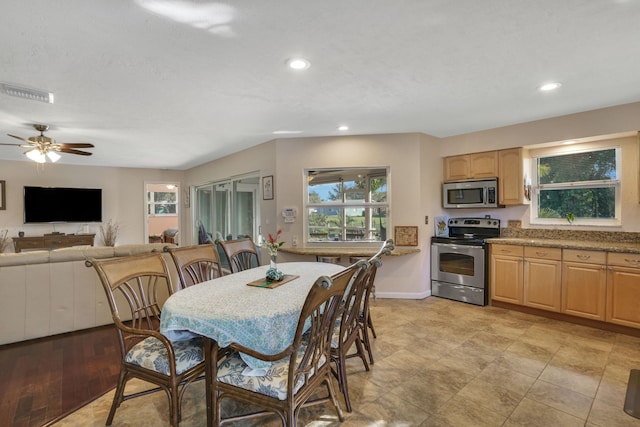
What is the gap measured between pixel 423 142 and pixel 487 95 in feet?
4.67

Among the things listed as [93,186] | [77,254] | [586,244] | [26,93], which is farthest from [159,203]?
[586,244]

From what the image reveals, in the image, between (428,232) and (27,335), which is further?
(428,232)

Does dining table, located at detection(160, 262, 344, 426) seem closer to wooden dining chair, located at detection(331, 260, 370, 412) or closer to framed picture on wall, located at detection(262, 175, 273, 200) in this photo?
wooden dining chair, located at detection(331, 260, 370, 412)

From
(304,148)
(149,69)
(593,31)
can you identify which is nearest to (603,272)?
(593,31)

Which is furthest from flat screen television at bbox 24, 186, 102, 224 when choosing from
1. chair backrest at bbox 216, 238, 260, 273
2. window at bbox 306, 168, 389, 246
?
chair backrest at bbox 216, 238, 260, 273

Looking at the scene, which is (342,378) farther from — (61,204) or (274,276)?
(61,204)

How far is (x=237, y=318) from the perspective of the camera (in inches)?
60.1

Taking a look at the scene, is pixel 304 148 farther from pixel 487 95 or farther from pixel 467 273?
pixel 467 273

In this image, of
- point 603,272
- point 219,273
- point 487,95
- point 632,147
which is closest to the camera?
point 219,273

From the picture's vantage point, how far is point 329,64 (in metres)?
2.27

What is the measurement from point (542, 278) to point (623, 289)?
67cm

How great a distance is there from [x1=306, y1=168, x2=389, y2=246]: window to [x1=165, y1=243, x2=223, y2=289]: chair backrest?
2.02 m

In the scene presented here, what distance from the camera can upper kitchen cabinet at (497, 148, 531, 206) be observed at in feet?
12.9

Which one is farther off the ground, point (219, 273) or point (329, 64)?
point (329, 64)
